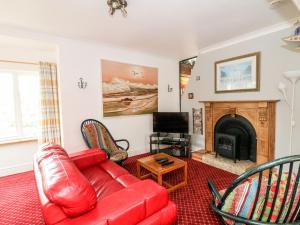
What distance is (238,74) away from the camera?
11.3 feet

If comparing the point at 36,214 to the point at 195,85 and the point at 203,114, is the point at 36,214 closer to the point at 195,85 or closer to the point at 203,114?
the point at 203,114

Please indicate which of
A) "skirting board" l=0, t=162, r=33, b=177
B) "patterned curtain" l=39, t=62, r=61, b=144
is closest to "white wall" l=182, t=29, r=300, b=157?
"patterned curtain" l=39, t=62, r=61, b=144

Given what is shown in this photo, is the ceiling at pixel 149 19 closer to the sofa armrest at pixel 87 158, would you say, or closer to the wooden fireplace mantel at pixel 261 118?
the wooden fireplace mantel at pixel 261 118

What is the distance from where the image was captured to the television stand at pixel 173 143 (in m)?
4.04

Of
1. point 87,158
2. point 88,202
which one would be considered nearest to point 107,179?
point 87,158

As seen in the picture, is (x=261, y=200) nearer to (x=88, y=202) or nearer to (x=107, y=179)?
(x=88, y=202)

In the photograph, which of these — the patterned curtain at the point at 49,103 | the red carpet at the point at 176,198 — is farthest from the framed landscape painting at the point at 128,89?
the red carpet at the point at 176,198

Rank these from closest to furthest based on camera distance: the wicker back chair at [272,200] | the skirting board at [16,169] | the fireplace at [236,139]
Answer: the wicker back chair at [272,200] → the skirting board at [16,169] → the fireplace at [236,139]

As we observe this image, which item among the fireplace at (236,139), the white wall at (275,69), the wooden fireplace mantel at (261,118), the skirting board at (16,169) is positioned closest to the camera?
the white wall at (275,69)

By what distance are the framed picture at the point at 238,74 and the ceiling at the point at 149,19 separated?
0.51 metres

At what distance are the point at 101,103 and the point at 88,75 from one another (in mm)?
638

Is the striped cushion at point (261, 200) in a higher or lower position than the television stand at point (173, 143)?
higher

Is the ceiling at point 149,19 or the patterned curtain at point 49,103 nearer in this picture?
the ceiling at point 149,19

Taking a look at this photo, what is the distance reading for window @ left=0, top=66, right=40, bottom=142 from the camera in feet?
10.9
